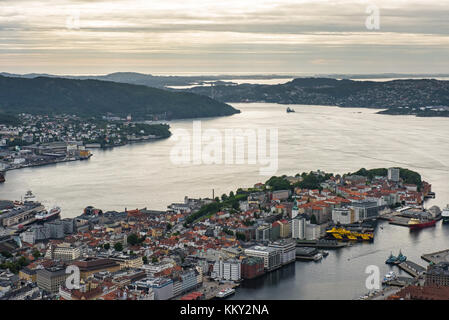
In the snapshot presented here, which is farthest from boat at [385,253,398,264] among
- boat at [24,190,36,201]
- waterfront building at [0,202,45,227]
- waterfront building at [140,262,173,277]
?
boat at [24,190,36,201]

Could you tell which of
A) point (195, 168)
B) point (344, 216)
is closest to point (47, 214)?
point (344, 216)

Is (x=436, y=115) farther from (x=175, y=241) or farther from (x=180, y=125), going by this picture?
(x=175, y=241)

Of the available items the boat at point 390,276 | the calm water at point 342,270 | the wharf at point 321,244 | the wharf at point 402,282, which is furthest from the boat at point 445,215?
the wharf at point 402,282

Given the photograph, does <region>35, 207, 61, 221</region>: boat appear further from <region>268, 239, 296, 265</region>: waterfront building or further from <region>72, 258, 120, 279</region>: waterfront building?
<region>268, 239, 296, 265</region>: waterfront building

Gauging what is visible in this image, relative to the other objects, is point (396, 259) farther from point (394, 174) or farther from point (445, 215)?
point (394, 174)
